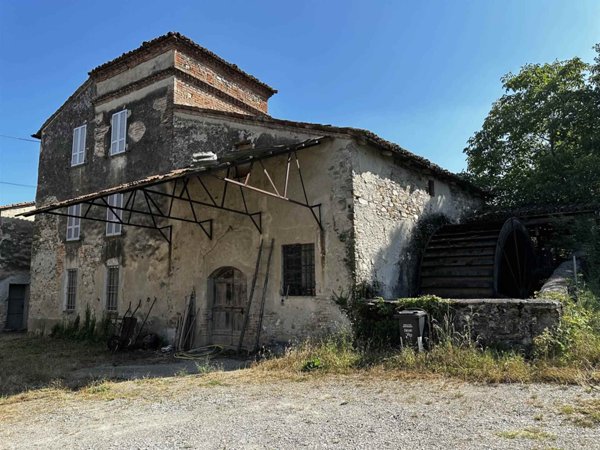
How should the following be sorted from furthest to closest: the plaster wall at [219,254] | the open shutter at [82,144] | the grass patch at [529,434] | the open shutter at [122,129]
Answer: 1. the open shutter at [82,144]
2. the open shutter at [122,129]
3. the plaster wall at [219,254]
4. the grass patch at [529,434]

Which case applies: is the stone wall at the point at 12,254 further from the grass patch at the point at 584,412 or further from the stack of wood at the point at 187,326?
the grass patch at the point at 584,412

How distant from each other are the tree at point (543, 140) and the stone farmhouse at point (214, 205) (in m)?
2.21

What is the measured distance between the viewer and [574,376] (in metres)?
5.55

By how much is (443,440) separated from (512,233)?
8822 millimetres

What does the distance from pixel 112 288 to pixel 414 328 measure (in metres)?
9.66

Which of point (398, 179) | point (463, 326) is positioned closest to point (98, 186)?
point (398, 179)

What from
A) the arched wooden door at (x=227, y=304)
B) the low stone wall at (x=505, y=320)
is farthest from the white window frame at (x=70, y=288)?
the low stone wall at (x=505, y=320)

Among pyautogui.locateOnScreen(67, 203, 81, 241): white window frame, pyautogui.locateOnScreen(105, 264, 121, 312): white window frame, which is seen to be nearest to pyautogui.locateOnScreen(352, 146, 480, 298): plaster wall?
pyautogui.locateOnScreen(105, 264, 121, 312): white window frame

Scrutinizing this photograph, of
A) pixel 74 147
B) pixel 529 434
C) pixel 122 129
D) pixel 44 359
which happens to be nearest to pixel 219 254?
pixel 44 359

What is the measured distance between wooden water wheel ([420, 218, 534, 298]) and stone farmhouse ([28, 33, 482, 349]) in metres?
0.57

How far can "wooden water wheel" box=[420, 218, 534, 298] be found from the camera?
32.6ft

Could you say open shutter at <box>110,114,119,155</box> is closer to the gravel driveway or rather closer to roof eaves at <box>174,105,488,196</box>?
roof eaves at <box>174,105,488,196</box>

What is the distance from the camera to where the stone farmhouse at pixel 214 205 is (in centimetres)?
920

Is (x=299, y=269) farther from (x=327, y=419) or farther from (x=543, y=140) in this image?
(x=543, y=140)
